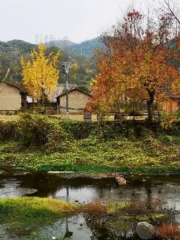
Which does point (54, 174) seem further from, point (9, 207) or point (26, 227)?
point (26, 227)

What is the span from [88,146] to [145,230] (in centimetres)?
1594

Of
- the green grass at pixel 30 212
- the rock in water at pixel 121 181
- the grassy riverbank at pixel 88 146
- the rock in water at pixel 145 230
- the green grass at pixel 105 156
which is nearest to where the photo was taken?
the rock in water at pixel 145 230

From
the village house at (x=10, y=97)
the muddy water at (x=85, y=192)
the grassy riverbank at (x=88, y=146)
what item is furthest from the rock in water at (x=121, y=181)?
the village house at (x=10, y=97)

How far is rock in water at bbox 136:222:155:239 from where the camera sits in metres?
12.5

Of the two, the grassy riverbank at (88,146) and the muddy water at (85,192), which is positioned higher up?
the grassy riverbank at (88,146)

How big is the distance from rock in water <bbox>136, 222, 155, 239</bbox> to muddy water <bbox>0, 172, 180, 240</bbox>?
300 millimetres

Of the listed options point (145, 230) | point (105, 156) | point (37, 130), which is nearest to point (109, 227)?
point (145, 230)

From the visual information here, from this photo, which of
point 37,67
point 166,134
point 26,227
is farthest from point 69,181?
point 37,67

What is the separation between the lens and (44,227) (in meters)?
13.6

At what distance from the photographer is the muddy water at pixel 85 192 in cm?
1308

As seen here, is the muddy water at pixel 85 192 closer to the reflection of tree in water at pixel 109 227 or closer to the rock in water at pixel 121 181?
the reflection of tree in water at pixel 109 227

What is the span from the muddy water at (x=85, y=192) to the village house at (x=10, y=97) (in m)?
28.9


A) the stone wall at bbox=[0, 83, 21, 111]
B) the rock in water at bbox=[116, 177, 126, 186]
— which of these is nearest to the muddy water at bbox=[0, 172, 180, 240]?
the rock in water at bbox=[116, 177, 126, 186]

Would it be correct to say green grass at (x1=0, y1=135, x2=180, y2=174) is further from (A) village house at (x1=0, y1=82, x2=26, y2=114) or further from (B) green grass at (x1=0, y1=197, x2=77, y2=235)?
(A) village house at (x1=0, y1=82, x2=26, y2=114)
